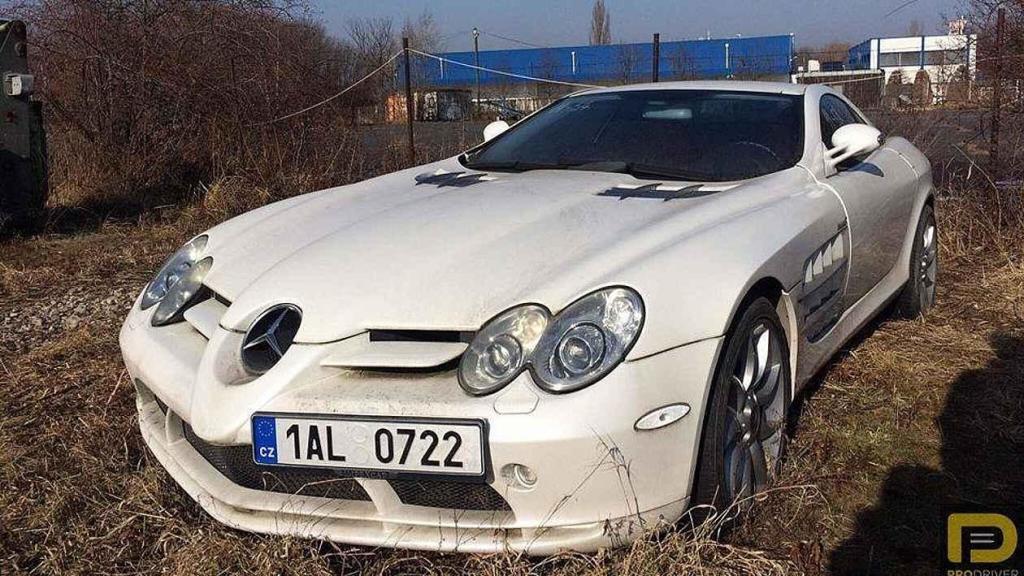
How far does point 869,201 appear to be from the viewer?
3.78m

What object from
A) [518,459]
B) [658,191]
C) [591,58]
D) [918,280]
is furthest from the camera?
[591,58]

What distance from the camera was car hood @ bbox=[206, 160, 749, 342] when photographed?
→ 234 cm

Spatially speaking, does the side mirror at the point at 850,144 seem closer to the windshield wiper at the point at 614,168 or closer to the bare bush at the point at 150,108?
the windshield wiper at the point at 614,168

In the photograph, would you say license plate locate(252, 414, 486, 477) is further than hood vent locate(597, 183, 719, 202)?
No

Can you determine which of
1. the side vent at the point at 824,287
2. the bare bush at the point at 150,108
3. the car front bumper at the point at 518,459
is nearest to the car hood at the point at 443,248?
the car front bumper at the point at 518,459

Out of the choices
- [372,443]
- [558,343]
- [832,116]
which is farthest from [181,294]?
[832,116]

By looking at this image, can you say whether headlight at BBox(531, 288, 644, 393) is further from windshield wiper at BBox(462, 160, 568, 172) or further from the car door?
the car door

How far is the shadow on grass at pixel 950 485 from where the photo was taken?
2.50 meters

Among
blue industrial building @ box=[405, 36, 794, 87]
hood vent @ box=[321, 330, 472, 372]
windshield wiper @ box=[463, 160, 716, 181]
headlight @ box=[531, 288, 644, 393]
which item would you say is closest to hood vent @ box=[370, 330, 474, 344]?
hood vent @ box=[321, 330, 472, 372]

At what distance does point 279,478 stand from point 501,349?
0.63 m

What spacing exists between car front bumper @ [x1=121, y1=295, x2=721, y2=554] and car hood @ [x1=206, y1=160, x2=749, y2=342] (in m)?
0.19

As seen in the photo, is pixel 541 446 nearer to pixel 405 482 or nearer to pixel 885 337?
pixel 405 482

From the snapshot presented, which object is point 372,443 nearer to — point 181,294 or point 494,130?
point 181,294

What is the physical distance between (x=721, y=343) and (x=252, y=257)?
1.45 m
